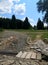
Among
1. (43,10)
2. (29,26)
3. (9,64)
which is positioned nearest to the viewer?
(9,64)

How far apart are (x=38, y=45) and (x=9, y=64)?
22.2ft

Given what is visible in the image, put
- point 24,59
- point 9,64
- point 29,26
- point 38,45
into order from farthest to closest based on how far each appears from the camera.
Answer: point 29,26 → point 38,45 → point 24,59 → point 9,64

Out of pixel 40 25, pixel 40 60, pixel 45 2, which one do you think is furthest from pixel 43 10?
pixel 40 60

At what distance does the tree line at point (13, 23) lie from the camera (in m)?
38.9

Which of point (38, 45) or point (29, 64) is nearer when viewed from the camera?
point (29, 64)

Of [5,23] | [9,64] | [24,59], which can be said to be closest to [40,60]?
[24,59]

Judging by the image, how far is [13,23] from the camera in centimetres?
3956

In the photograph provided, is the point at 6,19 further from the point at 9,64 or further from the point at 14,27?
the point at 9,64

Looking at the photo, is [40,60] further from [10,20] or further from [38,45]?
[10,20]

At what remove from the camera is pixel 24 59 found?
10156mm

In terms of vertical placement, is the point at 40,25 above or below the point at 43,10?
below

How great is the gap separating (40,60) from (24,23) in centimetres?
3066

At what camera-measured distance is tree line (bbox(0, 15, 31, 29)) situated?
128 feet

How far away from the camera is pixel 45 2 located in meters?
43.8
